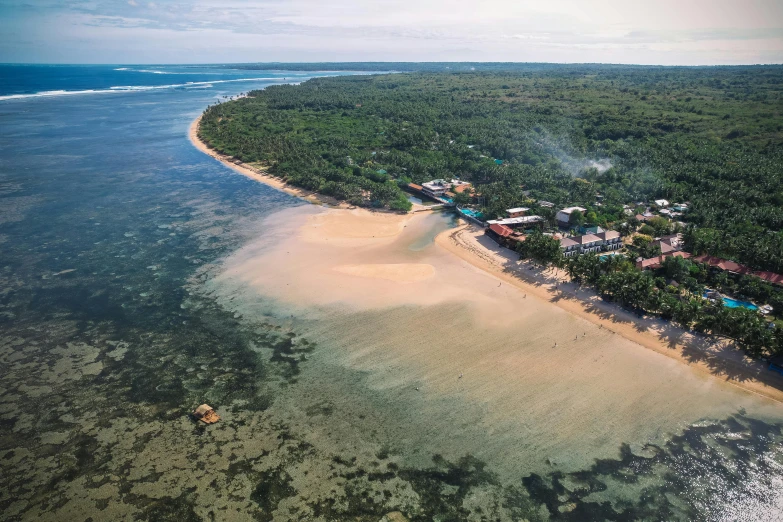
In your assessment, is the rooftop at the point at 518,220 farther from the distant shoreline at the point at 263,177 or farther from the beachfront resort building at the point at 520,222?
the distant shoreline at the point at 263,177

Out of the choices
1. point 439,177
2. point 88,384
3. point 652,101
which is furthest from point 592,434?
point 652,101

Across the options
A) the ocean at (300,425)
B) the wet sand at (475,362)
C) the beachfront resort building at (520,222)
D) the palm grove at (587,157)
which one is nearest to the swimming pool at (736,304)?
the palm grove at (587,157)

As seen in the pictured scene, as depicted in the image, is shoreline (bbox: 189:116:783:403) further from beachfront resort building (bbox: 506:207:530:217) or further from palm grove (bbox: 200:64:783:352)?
beachfront resort building (bbox: 506:207:530:217)

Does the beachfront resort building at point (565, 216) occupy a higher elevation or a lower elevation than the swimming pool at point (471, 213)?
higher

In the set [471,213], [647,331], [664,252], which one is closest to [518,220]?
[471,213]

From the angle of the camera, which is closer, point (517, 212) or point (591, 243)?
point (591, 243)

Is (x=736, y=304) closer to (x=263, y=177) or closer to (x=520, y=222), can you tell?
(x=520, y=222)
